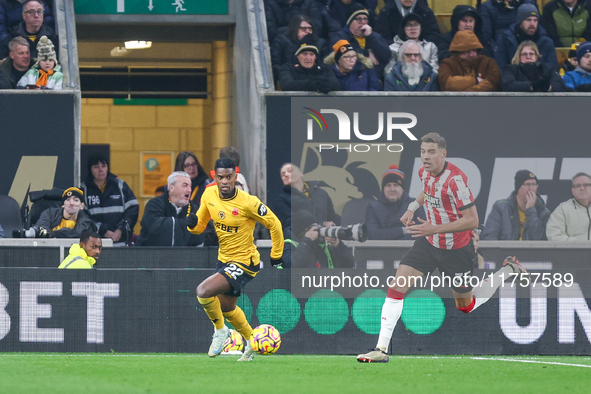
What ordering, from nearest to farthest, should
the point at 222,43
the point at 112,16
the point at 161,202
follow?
1. the point at 161,202
2. the point at 112,16
3. the point at 222,43

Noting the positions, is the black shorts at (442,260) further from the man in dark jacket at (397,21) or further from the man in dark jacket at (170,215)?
the man in dark jacket at (397,21)

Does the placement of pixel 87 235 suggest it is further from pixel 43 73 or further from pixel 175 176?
pixel 43 73

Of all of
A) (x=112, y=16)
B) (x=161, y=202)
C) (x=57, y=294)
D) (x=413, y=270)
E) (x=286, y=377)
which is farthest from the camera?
(x=112, y=16)

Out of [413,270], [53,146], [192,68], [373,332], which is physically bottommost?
[373,332]

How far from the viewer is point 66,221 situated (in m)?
12.5

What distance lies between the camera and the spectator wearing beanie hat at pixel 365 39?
1500 cm

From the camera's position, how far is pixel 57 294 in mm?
11086

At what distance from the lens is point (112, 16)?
1633cm

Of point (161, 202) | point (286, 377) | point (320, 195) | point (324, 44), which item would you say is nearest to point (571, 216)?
point (320, 195)

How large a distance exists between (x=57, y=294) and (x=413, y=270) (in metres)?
4.01

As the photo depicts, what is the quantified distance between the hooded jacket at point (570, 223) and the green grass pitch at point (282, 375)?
3317 millimetres

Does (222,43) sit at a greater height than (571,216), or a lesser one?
greater

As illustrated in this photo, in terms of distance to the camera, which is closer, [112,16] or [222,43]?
[112,16]

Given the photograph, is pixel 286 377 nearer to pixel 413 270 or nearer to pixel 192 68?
pixel 413 270
